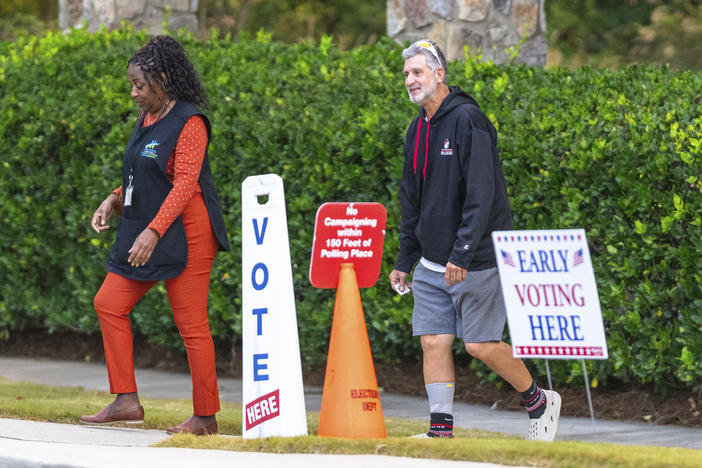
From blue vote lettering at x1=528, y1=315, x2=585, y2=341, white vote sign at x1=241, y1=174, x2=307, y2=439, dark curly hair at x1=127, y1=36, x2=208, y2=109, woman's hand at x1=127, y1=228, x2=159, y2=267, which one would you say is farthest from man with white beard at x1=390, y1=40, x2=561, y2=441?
woman's hand at x1=127, y1=228, x2=159, y2=267

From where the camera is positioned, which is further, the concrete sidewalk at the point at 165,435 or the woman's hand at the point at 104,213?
the woman's hand at the point at 104,213

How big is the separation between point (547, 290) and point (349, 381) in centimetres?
110

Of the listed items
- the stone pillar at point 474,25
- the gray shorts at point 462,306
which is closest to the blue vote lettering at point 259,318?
the gray shorts at point 462,306

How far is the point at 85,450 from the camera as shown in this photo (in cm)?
623

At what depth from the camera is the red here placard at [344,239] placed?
6.54 m

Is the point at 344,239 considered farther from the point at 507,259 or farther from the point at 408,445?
the point at 408,445

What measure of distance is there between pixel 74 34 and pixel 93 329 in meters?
2.65

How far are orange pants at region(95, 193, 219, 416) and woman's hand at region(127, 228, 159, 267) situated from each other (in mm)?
256

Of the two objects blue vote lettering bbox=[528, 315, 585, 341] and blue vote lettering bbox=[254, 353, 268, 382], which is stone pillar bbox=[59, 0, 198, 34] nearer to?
blue vote lettering bbox=[254, 353, 268, 382]

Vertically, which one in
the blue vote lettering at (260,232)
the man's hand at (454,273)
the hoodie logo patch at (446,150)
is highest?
the hoodie logo patch at (446,150)

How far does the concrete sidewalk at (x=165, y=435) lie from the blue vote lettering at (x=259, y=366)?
49cm

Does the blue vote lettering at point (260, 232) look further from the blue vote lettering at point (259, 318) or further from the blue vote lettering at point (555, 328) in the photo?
the blue vote lettering at point (555, 328)

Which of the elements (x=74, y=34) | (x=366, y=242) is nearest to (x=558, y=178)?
(x=366, y=242)

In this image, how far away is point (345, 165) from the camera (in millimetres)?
8812
